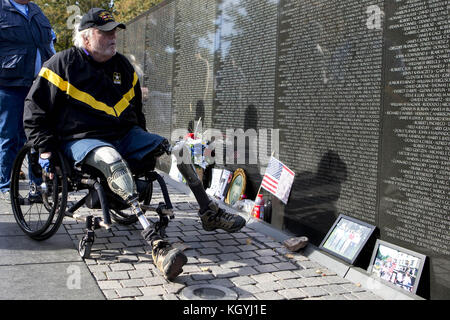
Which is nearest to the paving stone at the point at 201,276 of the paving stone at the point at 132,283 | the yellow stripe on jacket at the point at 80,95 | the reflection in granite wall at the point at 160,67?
the paving stone at the point at 132,283

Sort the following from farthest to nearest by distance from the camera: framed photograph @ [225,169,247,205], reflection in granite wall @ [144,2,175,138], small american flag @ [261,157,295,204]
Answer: reflection in granite wall @ [144,2,175,138] → framed photograph @ [225,169,247,205] → small american flag @ [261,157,295,204]

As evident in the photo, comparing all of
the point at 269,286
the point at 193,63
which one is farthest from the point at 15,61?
the point at 269,286

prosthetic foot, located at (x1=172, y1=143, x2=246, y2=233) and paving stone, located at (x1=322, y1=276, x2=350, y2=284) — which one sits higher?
prosthetic foot, located at (x1=172, y1=143, x2=246, y2=233)

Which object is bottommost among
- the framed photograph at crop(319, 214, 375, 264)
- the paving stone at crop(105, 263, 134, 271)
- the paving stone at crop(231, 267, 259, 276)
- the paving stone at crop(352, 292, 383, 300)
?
the paving stone at crop(352, 292, 383, 300)

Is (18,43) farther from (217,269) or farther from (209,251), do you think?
(217,269)

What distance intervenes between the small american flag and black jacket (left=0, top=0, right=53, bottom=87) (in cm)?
276

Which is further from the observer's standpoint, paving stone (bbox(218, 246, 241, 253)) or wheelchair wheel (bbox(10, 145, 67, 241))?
paving stone (bbox(218, 246, 241, 253))

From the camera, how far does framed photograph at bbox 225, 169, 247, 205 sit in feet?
17.8

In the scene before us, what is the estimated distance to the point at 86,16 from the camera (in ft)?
12.0

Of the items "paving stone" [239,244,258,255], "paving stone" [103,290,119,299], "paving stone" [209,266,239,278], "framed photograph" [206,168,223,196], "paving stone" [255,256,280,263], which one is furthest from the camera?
"framed photograph" [206,168,223,196]

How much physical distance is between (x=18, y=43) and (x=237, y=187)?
9.61 ft

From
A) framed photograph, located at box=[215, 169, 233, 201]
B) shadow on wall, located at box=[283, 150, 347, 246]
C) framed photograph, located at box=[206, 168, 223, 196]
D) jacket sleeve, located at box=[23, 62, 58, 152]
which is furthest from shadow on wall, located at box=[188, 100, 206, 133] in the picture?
jacket sleeve, located at box=[23, 62, 58, 152]

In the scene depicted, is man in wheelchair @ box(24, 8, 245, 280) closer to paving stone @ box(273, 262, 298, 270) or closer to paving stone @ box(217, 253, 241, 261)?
paving stone @ box(217, 253, 241, 261)
